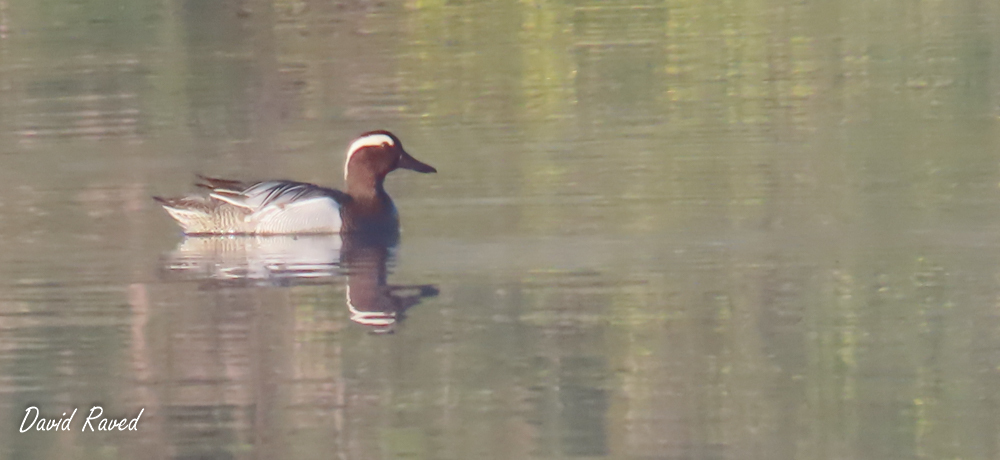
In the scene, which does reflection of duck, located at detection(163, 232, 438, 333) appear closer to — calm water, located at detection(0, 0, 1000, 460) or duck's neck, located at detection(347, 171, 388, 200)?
calm water, located at detection(0, 0, 1000, 460)

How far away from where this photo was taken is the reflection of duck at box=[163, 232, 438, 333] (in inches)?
422

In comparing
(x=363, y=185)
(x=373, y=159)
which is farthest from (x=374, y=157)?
(x=363, y=185)

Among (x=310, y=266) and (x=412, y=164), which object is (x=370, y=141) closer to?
(x=412, y=164)

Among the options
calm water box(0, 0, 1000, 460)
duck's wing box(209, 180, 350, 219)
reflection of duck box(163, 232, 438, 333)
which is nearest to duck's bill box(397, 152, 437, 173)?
calm water box(0, 0, 1000, 460)

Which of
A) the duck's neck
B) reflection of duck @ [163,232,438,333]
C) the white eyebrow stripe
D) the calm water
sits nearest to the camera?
the calm water

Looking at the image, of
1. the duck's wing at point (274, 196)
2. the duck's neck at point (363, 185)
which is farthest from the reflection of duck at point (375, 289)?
the duck's neck at point (363, 185)

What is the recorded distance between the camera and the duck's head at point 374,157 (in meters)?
13.8

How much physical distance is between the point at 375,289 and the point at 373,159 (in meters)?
2.81

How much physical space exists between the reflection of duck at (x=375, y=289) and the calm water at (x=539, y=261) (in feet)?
0.12

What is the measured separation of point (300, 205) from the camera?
523 inches

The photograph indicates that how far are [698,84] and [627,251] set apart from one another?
7.83 metres

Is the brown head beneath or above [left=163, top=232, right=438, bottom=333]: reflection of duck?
above

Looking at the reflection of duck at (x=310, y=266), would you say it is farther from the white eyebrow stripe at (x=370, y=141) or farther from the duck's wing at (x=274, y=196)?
the white eyebrow stripe at (x=370, y=141)

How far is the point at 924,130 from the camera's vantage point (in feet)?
52.9
